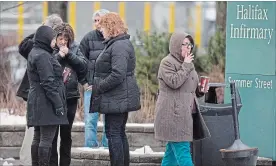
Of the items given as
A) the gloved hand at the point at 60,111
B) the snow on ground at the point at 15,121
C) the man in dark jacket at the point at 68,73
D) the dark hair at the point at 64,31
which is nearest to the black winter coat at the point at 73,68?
the man in dark jacket at the point at 68,73

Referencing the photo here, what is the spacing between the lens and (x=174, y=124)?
849cm

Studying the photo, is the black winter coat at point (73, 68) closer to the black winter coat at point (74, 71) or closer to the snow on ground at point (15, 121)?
the black winter coat at point (74, 71)

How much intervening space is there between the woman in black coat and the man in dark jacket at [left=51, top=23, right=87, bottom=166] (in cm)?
32

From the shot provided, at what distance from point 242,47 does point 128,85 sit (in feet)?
5.96

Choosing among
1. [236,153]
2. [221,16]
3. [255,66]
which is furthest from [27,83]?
[221,16]

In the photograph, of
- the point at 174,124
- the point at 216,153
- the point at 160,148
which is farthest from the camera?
the point at 160,148

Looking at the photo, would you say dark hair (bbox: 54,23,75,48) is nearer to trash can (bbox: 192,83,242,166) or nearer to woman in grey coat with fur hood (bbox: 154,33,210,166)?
woman in grey coat with fur hood (bbox: 154,33,210,166)

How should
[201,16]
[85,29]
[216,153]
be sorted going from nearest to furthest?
[216,153] < [85,29] < [201,16]

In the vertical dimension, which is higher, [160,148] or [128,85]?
[128,85]

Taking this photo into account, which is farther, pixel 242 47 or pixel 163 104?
pixel 242 47

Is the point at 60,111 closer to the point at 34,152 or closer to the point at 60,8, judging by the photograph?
the point at 34,152

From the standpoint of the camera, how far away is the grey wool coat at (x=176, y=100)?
8.48m

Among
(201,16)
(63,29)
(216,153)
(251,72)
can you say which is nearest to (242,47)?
(251,72)

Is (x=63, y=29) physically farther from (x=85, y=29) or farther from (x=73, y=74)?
(x=85, y=29)
